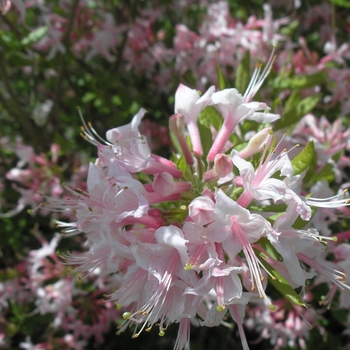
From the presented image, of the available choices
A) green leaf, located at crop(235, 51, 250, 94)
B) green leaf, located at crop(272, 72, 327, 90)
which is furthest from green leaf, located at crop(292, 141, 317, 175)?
green leaf, located at crop(272, 72, 327, 90)

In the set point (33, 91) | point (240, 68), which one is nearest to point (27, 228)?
point (33, 91)

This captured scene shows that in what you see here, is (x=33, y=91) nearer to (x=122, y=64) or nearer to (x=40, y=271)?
(x=122, y=64)

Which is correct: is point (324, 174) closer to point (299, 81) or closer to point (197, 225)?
point (299, 81)

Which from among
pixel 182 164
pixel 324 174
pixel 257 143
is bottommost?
pixel 324 174

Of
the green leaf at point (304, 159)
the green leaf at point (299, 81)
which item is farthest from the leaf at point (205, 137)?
the green leaf at point (299, 81)

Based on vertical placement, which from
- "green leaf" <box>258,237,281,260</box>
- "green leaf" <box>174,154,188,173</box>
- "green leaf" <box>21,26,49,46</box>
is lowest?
"green leaf" <box>258,237,281,260</box>

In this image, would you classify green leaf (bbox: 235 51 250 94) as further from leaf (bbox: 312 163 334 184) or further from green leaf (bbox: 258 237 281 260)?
green leaf (bbox: 258 237 281 260)

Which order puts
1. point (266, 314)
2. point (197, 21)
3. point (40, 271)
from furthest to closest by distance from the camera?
point (197, 21) → point (40, 271) → point (266, 314)

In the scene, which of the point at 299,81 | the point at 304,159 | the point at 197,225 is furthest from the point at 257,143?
the point at 299,81
